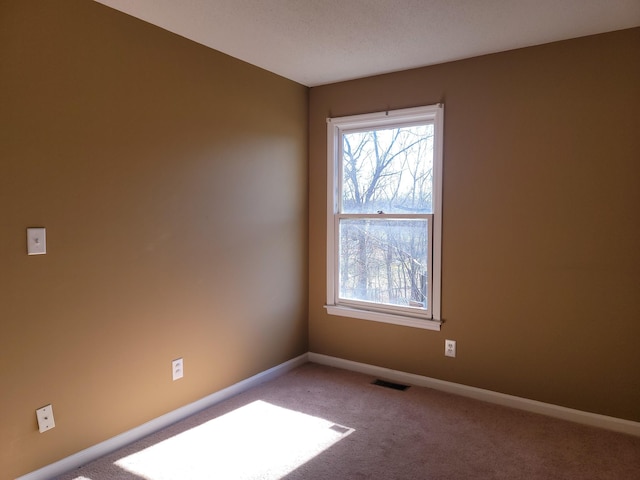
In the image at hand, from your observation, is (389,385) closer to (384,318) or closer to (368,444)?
(384,318)

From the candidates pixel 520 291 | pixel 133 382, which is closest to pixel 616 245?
pixel 520 291

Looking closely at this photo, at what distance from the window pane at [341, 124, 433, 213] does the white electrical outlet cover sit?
245 centimetres

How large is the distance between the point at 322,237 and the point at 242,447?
72.8 inches

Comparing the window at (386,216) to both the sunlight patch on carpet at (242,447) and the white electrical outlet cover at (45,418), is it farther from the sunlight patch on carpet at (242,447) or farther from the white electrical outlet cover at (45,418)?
the white electrical outlet cover at (45,418)

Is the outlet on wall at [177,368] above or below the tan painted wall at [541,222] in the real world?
below

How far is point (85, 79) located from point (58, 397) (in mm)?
1599

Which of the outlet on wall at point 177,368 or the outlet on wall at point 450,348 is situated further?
the outlet on wall at point 450,348

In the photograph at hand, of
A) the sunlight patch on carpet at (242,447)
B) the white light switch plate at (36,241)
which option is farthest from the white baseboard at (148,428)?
the white light switch plate at (36,241)

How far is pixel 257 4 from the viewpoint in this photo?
7.62 ft

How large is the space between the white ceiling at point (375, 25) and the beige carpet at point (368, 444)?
236 cm

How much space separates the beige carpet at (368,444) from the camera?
7.42 feet

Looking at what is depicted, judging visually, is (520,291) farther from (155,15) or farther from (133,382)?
(155,15)

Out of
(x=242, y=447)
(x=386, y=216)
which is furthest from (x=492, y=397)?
(x=242, y=447)

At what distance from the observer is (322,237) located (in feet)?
12.6
